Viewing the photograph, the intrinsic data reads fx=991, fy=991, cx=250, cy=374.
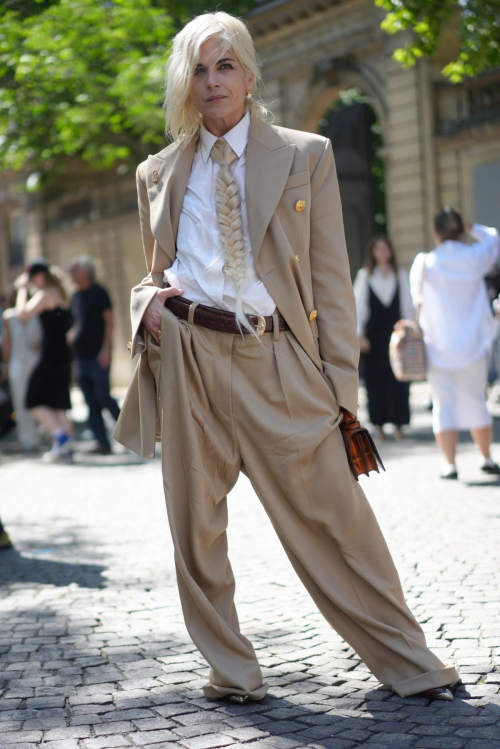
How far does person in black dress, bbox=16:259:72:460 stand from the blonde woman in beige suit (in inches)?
293

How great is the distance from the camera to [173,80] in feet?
10.0

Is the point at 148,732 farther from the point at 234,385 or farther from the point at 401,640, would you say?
the point at 234,385

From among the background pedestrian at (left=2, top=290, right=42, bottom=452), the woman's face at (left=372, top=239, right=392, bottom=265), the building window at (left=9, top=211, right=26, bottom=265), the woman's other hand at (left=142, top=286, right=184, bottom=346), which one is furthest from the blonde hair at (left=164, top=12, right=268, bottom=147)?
the building window at (left=9, top=211, right=26, bottom=265)

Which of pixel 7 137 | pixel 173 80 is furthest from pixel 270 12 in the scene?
pixel 173 80

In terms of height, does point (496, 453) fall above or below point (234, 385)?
below

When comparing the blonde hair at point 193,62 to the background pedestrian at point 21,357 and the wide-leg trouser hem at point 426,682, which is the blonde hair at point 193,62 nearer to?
the wide-leg trouser hem at point 426,682

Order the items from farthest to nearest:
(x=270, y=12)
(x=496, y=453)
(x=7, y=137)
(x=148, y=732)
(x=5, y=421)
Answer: (x=270, y=12) < (x=7, y=137) < (x=5, y=421) < (x=496, y=453) < (x=148, y=732)

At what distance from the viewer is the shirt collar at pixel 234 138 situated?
306cm

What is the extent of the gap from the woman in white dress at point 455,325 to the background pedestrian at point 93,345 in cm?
439

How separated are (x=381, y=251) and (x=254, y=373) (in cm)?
674

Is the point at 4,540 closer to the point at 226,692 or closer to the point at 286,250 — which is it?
the point at 226,692

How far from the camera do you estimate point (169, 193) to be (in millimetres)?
3070

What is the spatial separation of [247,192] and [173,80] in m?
0.43

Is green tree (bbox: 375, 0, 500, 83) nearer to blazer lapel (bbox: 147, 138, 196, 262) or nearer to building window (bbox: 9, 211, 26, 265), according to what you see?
blazer lapel (bbox: 147, 138, 196, 262)
